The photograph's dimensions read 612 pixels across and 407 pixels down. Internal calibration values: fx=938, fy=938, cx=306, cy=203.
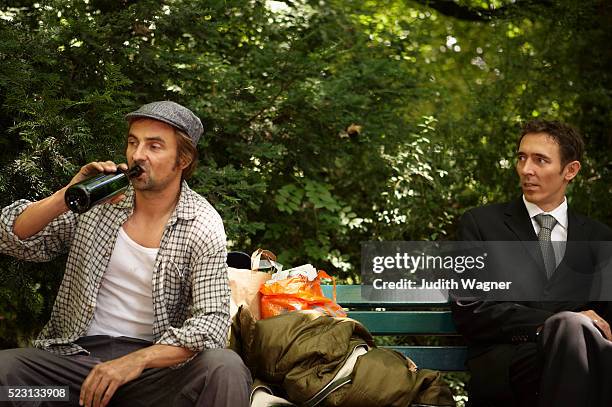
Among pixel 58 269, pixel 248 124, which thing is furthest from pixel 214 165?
pixel 58 269

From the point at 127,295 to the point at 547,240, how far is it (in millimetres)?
1995

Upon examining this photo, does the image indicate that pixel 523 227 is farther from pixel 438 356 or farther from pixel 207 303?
pixel 207 303

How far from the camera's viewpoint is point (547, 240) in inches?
173

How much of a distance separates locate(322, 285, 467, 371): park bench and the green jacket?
531mm

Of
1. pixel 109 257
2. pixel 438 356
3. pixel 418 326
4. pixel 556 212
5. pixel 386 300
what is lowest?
pixel 438 356

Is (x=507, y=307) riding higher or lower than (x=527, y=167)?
lower

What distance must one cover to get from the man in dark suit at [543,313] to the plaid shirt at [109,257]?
130cm

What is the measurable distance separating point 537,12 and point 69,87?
408 centimetres

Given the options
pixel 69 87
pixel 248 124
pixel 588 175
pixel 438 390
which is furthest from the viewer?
pixel 588 175

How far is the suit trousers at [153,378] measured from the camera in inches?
126

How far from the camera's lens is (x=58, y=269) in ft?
14.9

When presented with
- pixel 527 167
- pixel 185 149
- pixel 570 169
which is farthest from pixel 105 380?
pixel 570 169

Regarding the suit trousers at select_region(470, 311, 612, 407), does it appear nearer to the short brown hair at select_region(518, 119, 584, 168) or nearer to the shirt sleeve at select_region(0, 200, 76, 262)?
the short brown hair at select_region(518, 119, 584, 168)

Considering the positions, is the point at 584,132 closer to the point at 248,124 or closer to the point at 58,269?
the point at 248,124
